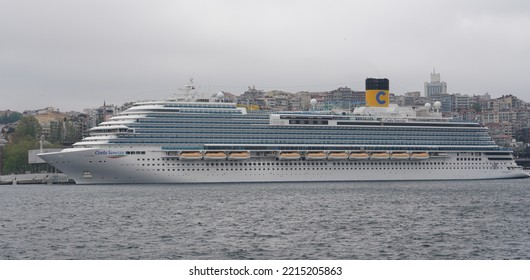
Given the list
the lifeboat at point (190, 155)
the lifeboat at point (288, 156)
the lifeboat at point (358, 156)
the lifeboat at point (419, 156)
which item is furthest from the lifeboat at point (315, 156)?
the lifeboat at point (190, 155)

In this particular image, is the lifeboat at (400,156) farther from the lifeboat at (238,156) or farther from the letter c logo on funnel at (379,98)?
the lifeboat at (238,156)

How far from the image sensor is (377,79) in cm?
9206

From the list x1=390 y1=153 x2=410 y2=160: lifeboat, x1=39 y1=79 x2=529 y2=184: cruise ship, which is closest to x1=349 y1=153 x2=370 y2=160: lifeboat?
x1=39 y1=79 x2=529 y2=184: cruise ship

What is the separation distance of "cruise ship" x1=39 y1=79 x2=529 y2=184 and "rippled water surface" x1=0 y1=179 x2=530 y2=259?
520 inches

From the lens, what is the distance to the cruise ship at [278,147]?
75.0 m

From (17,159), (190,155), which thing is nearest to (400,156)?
(190,155)

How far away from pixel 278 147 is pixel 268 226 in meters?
41.5

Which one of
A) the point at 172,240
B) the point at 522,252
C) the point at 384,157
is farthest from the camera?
the point at 384,157

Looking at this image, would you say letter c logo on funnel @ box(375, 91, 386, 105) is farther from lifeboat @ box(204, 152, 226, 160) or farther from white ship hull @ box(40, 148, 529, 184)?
lifeboat @ box(204, 152, 226, 160)

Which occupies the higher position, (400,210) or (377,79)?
(377,79)

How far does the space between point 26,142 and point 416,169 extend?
2171 inches

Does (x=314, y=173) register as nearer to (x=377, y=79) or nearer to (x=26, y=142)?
(x=377, y=79)
